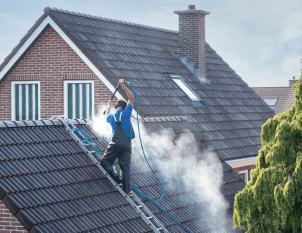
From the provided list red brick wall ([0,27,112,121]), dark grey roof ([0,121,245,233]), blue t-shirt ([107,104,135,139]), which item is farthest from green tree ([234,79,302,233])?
red brick wall ([0,27,112,121])

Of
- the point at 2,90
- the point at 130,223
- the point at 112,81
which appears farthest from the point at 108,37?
the point at 130,223

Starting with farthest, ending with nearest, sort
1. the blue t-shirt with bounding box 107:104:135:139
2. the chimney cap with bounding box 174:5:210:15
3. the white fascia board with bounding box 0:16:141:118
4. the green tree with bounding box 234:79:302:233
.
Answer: the chimney cap with bounding box 174:5:210:15
the white fascia board with bounding box 0:16:141:118
the blue t-shirt with bounding box 107:104:135:139
the green tree with bounding box 234:79:302:233

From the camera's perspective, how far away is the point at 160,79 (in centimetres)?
1662

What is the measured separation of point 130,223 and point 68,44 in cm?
864

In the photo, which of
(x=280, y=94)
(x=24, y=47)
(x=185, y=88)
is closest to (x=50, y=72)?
(x=24, y=47)

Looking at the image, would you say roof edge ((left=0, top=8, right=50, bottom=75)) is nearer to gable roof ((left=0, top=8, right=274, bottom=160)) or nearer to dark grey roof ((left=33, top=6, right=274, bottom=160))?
gable roof ((left=0, top=8, right=274, bottom=160))

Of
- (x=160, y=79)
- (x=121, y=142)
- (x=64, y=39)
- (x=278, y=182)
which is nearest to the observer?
(x=278, y=182)

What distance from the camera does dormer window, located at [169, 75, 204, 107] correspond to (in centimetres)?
1703

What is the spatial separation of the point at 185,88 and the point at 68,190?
990 centimetres

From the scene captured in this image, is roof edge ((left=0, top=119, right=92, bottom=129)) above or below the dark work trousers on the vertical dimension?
above

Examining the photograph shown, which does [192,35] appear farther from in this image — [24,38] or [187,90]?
[24,38]

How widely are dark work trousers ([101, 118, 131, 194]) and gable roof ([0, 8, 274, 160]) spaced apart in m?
4.88

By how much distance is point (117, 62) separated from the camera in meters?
15.6

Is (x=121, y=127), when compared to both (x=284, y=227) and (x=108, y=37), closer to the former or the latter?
(x=284, y=227)
